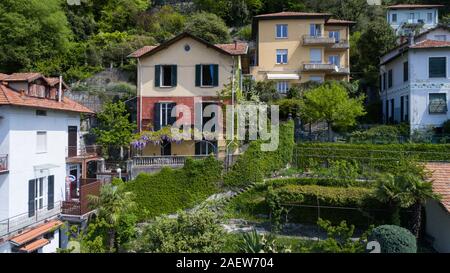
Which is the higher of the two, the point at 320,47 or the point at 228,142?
the point at 320,47

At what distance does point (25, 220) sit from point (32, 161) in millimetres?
3008

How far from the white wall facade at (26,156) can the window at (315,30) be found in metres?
26.2

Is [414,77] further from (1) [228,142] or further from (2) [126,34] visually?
(2) [126,34]

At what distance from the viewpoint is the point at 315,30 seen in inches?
1543

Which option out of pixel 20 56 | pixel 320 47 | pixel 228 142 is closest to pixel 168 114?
pixel 228 142

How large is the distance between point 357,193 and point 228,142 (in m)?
8.63

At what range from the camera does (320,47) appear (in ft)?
130

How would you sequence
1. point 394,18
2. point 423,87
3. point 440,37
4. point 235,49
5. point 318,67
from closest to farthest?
point 235,49
point 423,87
point 440,37
point 318,67
point 394,18

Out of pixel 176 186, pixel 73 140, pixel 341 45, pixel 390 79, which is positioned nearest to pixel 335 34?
pixel 341 45

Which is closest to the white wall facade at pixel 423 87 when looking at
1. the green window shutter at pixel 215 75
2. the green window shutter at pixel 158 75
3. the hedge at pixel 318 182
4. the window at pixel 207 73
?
the hedge at pixel 318 182

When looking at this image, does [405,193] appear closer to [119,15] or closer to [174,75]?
[174,75]

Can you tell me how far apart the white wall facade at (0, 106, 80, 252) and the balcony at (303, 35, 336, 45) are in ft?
81.8

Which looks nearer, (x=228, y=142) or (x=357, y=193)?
(x=357, y=193)

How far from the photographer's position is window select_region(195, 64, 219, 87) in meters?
27.8
